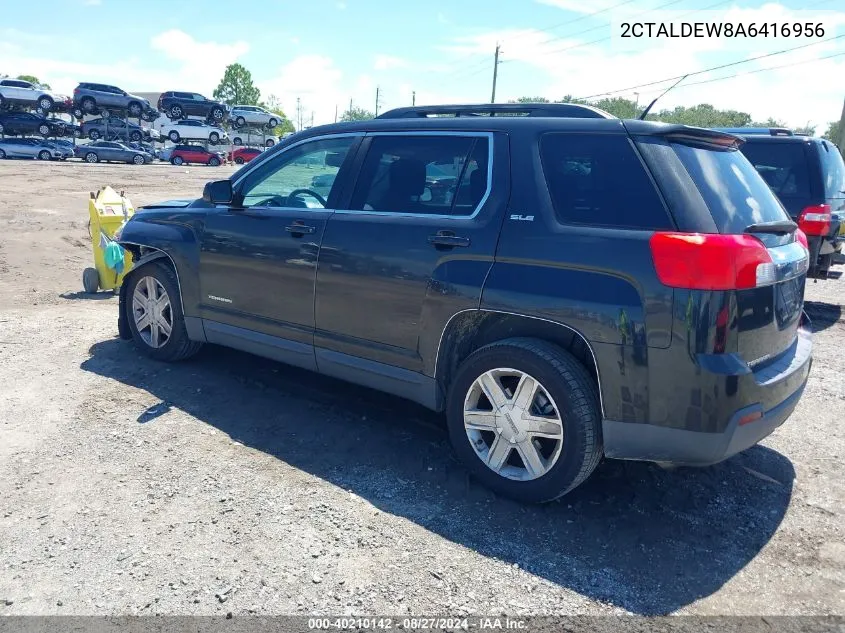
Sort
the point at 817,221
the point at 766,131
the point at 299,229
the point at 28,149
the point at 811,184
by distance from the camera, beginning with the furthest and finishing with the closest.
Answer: the point at 28,149
the point at 766,131
the point at 811,184
the point at 817,221
the point at 299,229

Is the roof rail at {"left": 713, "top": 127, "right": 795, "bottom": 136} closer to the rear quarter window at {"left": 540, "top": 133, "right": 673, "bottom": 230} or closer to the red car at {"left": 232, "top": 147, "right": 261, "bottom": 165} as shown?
the rear quarter window at {"left": 540, "top": 133, "right": 673, "bottom": 230}

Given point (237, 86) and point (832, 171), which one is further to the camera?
point (237, 86)

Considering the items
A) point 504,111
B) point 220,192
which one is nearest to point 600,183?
point 504,111

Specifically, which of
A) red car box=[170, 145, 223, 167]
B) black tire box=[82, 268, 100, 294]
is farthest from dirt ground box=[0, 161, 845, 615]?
red car box=[170, 145, 223, 167]

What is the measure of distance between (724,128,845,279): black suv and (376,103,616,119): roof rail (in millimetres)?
4783

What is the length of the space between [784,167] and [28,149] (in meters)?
41.7

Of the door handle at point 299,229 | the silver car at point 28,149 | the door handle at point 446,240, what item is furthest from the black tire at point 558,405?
the silver car at point 28,149

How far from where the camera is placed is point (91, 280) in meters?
7.71

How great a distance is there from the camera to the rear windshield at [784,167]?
24.6ft

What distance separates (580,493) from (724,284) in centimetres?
137

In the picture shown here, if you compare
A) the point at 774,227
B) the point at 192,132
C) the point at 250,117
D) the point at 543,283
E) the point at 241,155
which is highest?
the point at 250,117

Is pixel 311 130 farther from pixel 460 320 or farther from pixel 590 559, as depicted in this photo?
pixel 590 559

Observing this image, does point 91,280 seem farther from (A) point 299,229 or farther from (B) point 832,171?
(B) point 832,171

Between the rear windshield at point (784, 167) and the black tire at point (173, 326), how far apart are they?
20.6 ft
